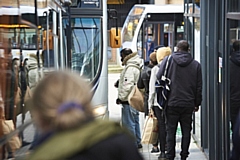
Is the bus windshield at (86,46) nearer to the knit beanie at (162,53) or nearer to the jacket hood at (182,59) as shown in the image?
the knit beanie at (162,53)

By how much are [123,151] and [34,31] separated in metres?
2.15

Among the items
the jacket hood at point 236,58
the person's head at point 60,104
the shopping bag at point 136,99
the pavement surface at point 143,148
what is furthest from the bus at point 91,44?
the person's head at point 60,104

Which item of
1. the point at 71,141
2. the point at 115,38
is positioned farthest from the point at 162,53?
the point at 71,141

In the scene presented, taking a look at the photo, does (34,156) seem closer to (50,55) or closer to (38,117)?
(38,117)

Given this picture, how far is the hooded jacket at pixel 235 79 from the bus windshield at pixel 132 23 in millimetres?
14387

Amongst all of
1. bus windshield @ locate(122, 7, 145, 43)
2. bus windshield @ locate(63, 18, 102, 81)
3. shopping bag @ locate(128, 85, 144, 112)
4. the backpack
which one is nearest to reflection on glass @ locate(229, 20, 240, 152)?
the backpack

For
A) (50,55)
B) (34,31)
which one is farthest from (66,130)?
(50,55)

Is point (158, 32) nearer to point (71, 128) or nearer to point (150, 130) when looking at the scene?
point (150, 130)

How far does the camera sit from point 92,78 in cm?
891

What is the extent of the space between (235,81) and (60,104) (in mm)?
4198

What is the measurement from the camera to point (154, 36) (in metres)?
19.9

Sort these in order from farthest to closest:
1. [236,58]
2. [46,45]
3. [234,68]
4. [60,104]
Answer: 1. [234,68]
2. [236,58]
3. [46,45]
4. [60,104]

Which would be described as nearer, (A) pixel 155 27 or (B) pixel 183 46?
(B) pixel 183 46

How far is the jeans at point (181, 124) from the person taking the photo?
320 inches
